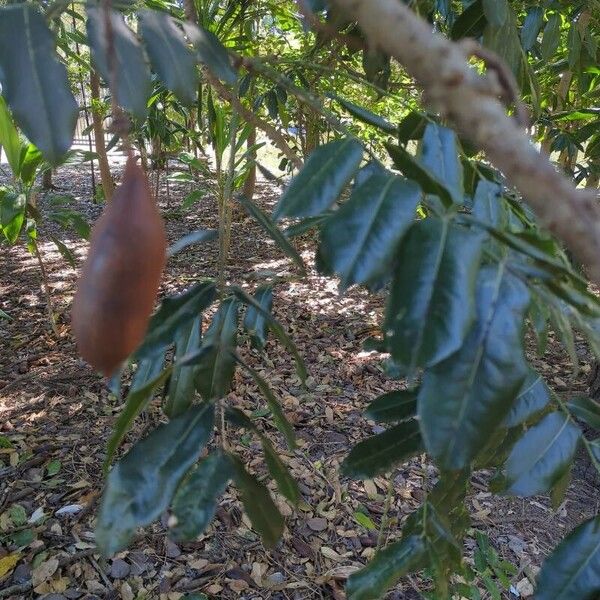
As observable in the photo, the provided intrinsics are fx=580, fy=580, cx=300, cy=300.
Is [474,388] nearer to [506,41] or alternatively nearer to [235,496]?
[506,41]

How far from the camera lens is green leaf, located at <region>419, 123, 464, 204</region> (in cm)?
45

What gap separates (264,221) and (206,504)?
0.86 ft

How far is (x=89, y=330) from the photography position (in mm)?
325

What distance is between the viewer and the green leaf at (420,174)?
0.37m

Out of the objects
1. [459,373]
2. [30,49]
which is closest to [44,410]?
[30,49]

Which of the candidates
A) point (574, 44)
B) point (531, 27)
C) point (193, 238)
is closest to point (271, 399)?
point (193, 238)

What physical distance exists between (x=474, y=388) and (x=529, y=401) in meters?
0.21

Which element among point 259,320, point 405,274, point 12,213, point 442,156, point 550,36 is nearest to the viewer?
point 405,274

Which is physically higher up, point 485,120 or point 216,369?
point 485,120

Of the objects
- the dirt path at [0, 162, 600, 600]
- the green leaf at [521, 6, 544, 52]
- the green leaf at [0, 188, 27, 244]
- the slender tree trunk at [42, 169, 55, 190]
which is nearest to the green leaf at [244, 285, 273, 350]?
the dirt path at [0, 162, 600, 600]

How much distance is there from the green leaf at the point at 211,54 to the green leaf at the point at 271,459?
284 millimetres

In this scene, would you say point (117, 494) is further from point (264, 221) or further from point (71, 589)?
point (71, 589)

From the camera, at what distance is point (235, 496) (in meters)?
1.50

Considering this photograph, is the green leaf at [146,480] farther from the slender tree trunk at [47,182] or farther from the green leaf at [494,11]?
the slender tree trunk at [47,182]
